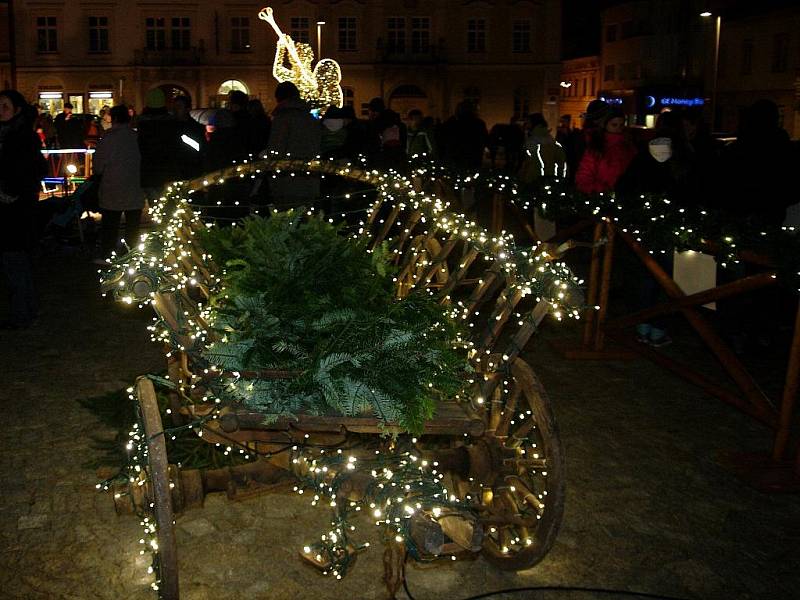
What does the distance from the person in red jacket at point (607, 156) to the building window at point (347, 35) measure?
4717 centimetres

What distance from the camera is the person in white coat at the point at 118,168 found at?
1035 centimetres

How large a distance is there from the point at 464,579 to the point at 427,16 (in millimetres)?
55027

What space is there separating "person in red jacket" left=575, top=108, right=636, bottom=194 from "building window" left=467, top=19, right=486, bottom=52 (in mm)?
48918

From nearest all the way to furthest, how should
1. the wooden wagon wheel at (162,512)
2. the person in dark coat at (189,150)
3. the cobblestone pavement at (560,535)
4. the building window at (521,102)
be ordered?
1. the wooden wagon wheel at (162,512)
2. the cobblestone pavement at (560,535)
3. the person in dark coat at (189,150)
4. the building window at (521,102)

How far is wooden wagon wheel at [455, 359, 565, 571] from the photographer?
3.87 m

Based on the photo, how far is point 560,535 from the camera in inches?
186

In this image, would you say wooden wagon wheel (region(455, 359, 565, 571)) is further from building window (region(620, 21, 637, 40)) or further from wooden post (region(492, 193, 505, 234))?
building window (region(620, 21, 637, 40))

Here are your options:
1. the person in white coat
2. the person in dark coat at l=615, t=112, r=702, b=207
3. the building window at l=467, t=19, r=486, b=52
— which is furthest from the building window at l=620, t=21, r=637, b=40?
the person in dark coat at l=615, t=112, r=702, b=207

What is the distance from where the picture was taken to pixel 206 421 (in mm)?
3846

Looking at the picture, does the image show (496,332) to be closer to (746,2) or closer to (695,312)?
(695,312)

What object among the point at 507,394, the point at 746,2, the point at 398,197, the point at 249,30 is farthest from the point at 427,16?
the point at 507,394

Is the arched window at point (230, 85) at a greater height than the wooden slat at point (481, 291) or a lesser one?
greater

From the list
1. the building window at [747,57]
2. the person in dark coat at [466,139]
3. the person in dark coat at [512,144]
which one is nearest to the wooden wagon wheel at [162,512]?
the person in dark coat at [466,139]

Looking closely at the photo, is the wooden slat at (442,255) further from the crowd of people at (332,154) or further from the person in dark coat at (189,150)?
the person in dark coat at (189,150)
